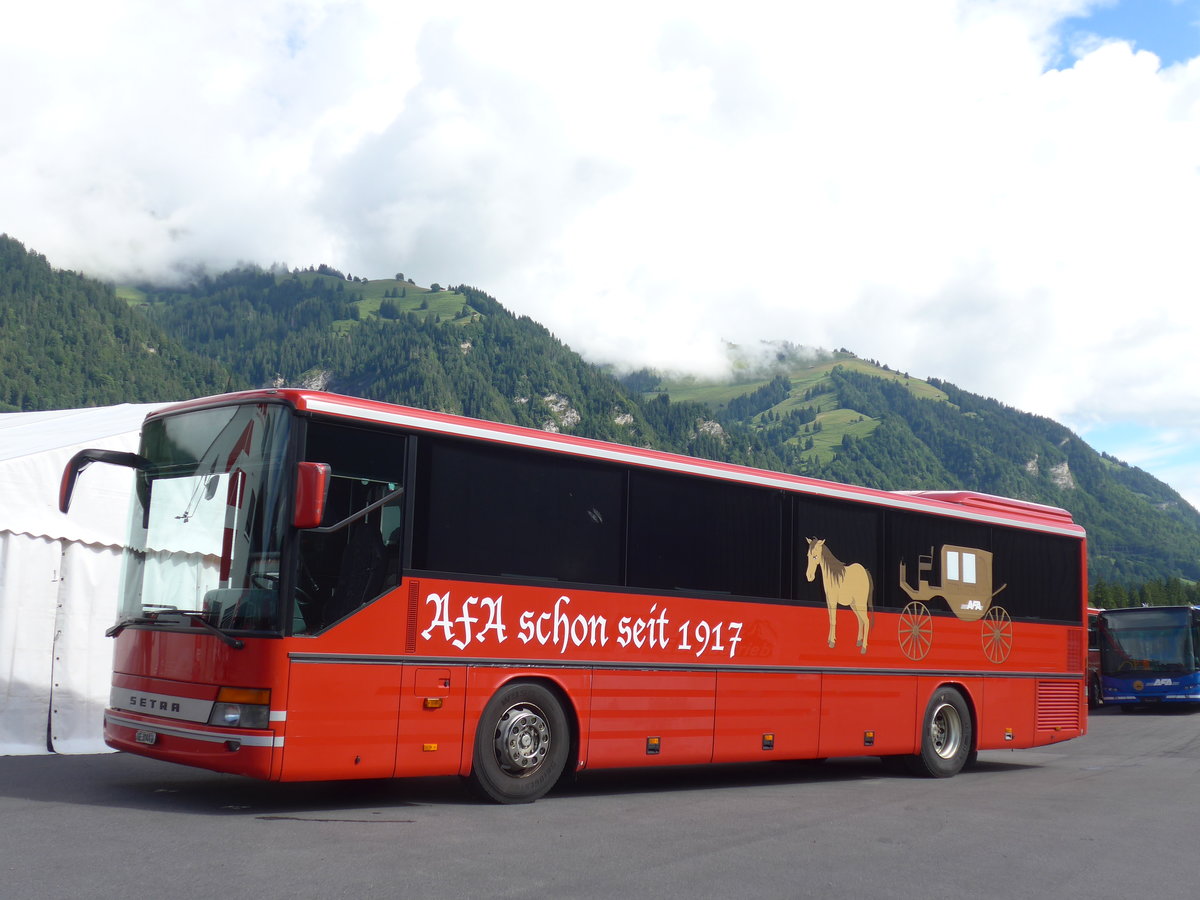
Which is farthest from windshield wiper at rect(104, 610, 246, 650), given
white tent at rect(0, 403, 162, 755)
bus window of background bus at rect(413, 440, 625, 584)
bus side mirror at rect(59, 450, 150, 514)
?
white tent at rect(0, 403, 162, 755)

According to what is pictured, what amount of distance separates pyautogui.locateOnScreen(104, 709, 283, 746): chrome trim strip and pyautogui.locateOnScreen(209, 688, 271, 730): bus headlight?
73mm

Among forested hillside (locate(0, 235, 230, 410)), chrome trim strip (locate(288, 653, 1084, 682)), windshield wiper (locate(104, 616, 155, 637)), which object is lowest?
chrome trim strip (locate(288, 653, 1084, 682))

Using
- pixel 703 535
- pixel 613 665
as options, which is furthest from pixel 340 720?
pixel 703 535

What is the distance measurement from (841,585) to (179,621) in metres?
7.30

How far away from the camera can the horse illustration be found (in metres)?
13.4

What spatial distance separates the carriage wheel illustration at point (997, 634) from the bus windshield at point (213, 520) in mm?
9784

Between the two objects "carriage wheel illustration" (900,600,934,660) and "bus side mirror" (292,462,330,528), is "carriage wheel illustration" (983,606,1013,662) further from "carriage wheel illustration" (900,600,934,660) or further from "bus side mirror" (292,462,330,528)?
"bus side mirror" (292,462,330,528)

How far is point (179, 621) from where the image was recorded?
30.8 ft

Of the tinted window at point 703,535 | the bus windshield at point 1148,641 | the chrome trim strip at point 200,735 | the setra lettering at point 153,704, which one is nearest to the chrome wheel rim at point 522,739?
the tinted window at point 703,535

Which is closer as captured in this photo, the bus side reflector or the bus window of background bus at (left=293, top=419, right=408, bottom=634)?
the bus side reflector

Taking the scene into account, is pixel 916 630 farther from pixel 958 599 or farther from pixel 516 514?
pixel 516 514

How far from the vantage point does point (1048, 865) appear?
8422mm

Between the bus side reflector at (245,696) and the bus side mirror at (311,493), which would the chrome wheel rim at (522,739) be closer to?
the bus side reflector at (245,696)

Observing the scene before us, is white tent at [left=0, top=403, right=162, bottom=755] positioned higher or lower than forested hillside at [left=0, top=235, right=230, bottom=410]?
lower
